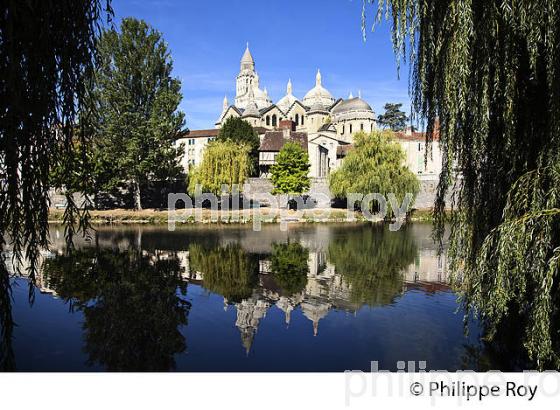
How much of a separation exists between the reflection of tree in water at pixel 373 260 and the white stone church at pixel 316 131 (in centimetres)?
2170

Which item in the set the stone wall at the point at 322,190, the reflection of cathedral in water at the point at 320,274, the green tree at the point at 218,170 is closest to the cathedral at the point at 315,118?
the stone wall at the point at 322,190

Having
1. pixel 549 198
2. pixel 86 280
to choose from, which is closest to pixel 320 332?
pixel 549 198

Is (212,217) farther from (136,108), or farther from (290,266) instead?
(290,266)

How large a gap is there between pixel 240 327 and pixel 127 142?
26757 mm

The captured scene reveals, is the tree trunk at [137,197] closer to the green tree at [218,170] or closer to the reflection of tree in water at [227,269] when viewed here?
the green tree at [218,170]

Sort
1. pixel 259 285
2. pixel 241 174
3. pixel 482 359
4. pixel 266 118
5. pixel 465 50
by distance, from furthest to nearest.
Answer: pixel 266 118 → pixel 241 174 → pixel 259 285 → pixel 482 359 → pixel 465 50

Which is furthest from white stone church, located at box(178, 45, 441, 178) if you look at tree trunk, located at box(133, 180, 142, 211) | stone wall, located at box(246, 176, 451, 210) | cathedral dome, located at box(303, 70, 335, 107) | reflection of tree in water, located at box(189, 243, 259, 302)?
reflection of tree in water, located at box(189, 243, 259, 302)

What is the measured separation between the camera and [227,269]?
14344mm

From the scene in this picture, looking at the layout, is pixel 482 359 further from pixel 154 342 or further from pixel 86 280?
pixel 86 280

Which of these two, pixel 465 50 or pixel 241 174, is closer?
pixel 465 50

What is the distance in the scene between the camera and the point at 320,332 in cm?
804

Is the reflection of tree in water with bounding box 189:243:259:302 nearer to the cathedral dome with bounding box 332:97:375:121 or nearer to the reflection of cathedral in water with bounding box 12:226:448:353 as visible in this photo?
the reflection of cathedral in water with bounding box 12:226:448:353

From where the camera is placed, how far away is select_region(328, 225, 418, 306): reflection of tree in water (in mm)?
11203
